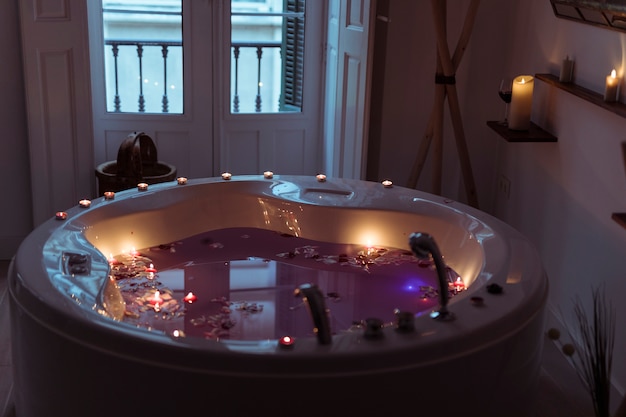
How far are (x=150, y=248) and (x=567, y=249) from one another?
1.57m

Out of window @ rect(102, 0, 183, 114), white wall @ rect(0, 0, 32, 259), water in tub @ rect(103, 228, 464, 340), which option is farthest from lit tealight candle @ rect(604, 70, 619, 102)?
white wall @ rect(0, 0, 32, 259)

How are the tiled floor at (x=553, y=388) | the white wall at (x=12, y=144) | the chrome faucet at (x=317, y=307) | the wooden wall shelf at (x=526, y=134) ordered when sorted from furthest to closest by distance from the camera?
the white wall at (x=12, y=144), the wooden wall shelf at (x=526, y=134), the tiled floor at (x=553, y=388), the chrome faucet at (x=317, y=307)

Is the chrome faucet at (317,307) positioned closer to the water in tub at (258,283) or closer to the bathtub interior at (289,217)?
the water in tub at (258,283)

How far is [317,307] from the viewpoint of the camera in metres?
1.90

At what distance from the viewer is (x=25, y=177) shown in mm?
3963

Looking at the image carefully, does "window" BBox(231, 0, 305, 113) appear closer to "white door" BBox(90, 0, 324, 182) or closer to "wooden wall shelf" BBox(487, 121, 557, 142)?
"white door" BBox(90, 0, 324, 182)

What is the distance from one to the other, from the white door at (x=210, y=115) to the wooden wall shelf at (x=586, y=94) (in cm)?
175

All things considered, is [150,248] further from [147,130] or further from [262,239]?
[147,130]

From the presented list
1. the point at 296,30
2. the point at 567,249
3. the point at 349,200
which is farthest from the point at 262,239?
the point at 296,30

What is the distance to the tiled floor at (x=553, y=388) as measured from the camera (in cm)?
273

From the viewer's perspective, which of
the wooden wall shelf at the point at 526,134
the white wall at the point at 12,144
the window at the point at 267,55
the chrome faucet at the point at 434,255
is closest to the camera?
the chrome faucet at the point at 434,255

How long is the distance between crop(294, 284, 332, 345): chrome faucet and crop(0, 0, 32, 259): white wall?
8.06 feet

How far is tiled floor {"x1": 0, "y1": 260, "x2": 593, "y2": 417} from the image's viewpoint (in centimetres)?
273

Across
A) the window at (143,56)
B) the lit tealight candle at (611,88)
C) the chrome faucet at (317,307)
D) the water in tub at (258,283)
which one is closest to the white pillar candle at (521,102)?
the lit tealight candle at (611,88)
